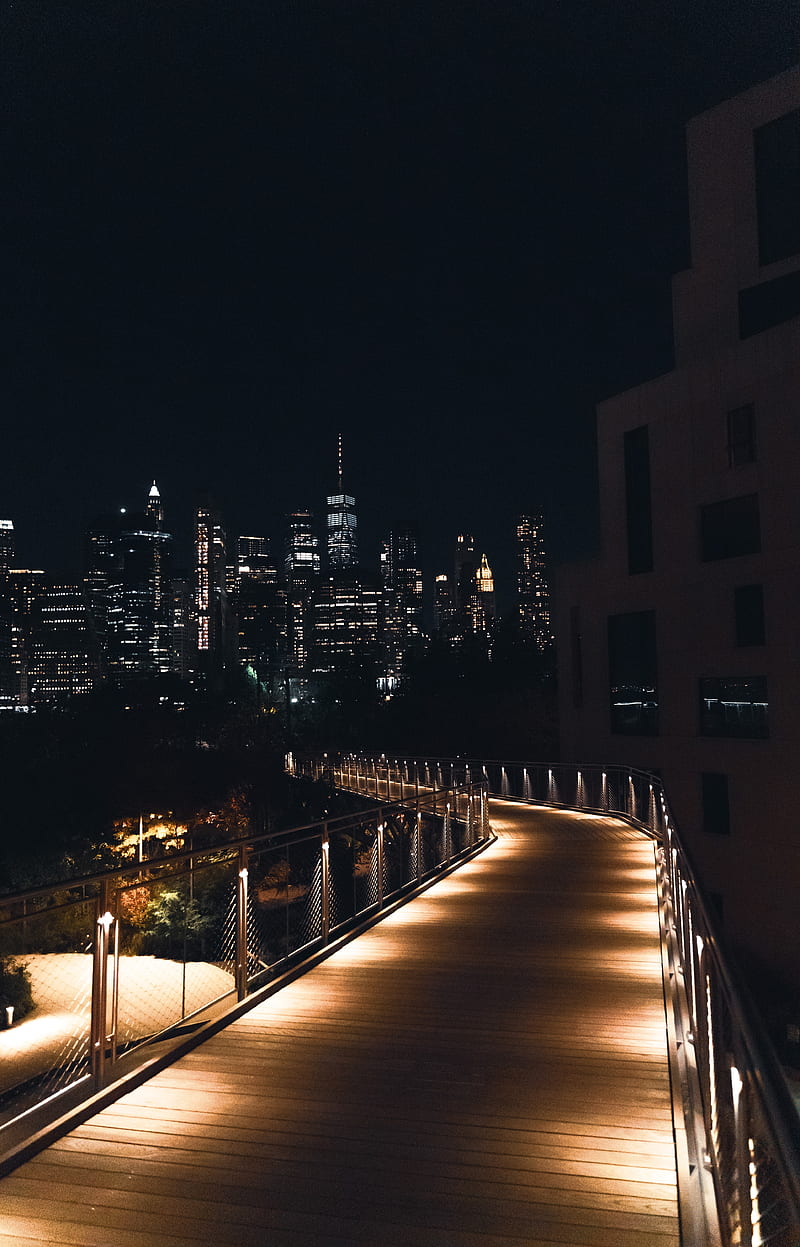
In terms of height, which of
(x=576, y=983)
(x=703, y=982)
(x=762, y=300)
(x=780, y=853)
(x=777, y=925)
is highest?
(x=762, y=300)

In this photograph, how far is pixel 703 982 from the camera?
3.99 metres

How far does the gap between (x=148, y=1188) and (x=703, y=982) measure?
7.54 ft

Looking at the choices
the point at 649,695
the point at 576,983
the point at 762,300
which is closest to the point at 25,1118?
the point at 576,983

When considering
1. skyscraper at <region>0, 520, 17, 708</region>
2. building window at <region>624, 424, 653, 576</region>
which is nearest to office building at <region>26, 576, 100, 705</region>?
skyscraper at <region>0, 520, 17, 708</region>

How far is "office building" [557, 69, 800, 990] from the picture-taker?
21.2 metres

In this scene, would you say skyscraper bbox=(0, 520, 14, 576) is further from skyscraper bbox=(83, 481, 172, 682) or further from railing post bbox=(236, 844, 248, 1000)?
railing post bbox=(236, 844, 248, 1000)

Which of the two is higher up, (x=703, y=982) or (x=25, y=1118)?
(x=703, y=982)

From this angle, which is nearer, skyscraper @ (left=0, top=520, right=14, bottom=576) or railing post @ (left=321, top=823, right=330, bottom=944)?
railing post @ (left=321, top=823, right=330, bottom=944)

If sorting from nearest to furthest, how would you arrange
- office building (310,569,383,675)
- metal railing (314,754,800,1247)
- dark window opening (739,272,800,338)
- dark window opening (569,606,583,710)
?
metal railing (314,754,800,1247) < dark window opening (739,272,800,338) < dark window opening (569,606,583,710) < office building (310,569,383,675)

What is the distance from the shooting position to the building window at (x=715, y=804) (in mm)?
22547

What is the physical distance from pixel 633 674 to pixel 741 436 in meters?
6.65

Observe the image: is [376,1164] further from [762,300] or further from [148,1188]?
[762,300]

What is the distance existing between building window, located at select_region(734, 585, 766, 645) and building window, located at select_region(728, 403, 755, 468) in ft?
9.63

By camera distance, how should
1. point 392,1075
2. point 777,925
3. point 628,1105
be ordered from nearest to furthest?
point 628,1105
point 392,1075
point 777,925
